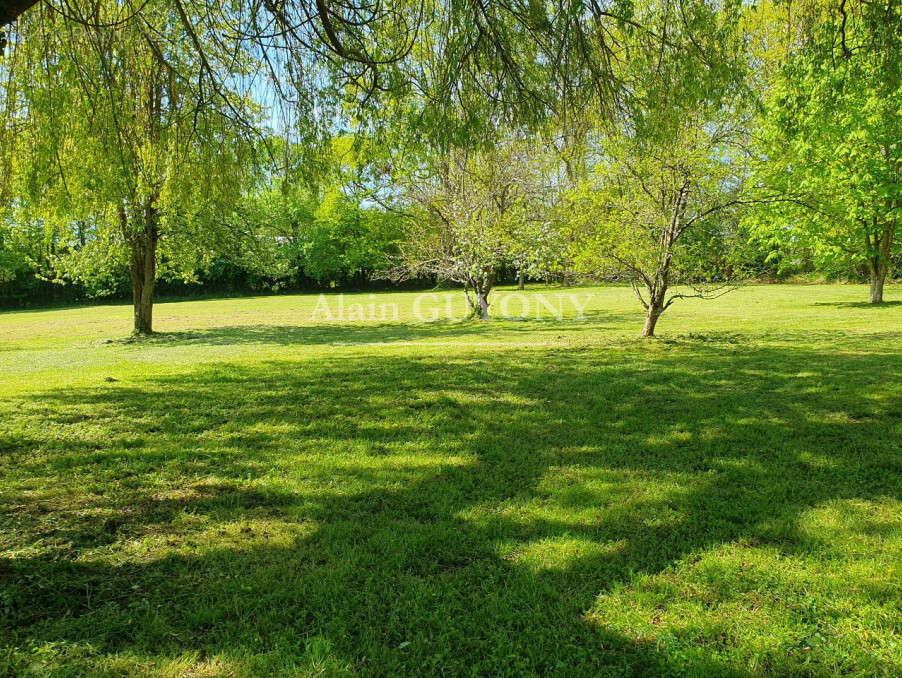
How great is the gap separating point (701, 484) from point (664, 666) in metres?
1.84

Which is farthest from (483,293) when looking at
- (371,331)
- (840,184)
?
(840,184)

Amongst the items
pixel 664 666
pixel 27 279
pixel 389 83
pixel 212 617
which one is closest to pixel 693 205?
pixel 389 83

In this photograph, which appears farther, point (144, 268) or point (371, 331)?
point (371, 331)

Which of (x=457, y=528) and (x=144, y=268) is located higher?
(x=144, y=268)

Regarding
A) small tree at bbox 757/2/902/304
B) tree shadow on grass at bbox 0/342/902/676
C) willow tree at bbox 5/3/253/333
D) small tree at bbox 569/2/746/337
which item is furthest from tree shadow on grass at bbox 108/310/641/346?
willow tree at bbox 5/3/253/333

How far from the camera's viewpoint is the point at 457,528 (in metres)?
3.05

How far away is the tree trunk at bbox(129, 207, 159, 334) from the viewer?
1373 cm

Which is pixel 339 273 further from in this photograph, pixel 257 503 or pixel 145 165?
pixel 257 503

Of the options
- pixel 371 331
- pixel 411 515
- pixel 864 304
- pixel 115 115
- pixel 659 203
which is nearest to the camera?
pixel 411 515

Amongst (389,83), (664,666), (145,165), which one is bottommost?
(664,666)

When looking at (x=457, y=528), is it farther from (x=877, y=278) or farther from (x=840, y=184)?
(x=877, y=278)

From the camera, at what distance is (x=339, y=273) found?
141ft

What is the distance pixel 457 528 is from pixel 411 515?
0.35 m

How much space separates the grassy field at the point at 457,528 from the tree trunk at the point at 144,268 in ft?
27.1
